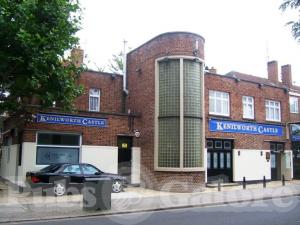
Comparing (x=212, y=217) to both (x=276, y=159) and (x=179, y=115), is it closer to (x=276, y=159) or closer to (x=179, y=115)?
(x=179, y=115)

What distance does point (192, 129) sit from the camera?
2041cm

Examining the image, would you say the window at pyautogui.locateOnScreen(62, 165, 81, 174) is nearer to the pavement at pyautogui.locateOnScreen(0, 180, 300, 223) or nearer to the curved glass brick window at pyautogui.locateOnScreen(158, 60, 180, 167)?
the pavement at pyautogui.locateOnScreen(0, 180, 300, 223)

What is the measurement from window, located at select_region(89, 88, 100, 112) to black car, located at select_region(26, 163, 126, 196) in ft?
21.1

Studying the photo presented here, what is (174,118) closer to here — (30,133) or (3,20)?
(30,133)

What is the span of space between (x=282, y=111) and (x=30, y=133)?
18.3 meters

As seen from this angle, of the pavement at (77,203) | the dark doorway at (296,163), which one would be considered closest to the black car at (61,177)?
the pavement at (77,203)

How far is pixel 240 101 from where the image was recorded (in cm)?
2548

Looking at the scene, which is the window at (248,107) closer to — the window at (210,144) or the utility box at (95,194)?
the window at (210,144)

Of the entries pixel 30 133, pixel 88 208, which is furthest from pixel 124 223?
pixel 30 133

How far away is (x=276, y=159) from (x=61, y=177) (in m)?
17.0

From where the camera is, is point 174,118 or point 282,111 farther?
point 282,111

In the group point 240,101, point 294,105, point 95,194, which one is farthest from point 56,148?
point 294,105

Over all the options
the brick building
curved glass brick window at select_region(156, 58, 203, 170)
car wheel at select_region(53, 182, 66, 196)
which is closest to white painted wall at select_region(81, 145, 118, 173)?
the brick building

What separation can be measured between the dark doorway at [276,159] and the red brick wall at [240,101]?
Answer: 1.59ft
